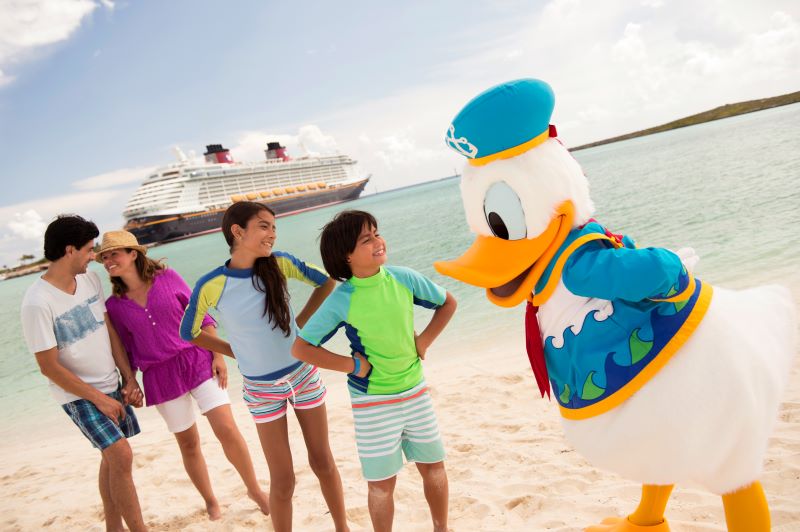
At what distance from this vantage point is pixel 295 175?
59.2 meters

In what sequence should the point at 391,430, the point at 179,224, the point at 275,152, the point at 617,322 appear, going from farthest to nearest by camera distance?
the point at 275,152 → the point at 179,224 → the point at 391,430 → the point at 617,322

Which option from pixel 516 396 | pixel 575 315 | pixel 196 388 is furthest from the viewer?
pixel 516 396

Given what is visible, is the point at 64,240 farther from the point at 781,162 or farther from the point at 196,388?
the point at 781,162

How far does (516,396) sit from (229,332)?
2.23 m

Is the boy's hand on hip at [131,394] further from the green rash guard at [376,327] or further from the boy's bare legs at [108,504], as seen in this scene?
the green rash guard at [376,327]

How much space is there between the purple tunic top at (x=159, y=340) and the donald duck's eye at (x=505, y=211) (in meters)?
1.68

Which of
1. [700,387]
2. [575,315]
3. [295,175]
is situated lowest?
[700,387]

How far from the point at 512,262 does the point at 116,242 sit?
196cm

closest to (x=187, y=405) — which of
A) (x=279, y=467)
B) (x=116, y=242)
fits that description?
(x=279, y=467)

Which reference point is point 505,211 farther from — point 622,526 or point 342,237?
point 622,526

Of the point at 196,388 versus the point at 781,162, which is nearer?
the point at 196,388

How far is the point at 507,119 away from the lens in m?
1.37

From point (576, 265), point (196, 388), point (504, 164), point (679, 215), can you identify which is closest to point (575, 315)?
point (576, 265)

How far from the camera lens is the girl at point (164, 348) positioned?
2588 millimetres
